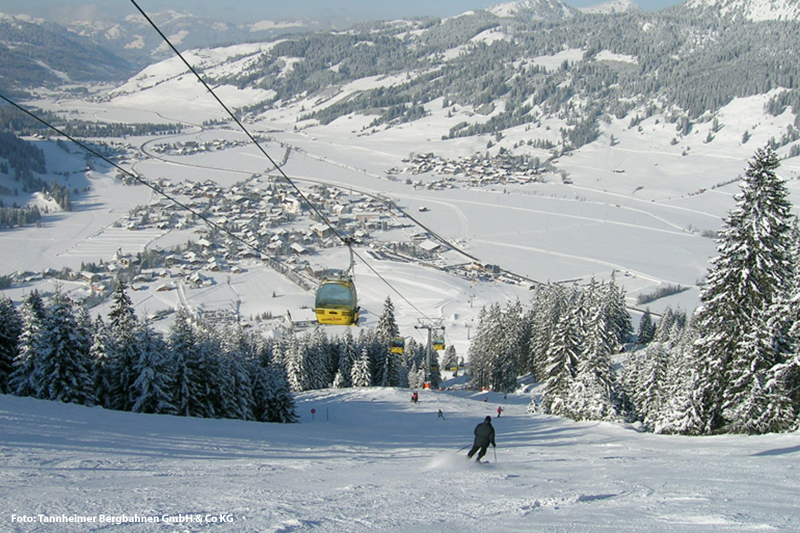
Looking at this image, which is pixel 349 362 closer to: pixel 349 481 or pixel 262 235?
pixel 349 481

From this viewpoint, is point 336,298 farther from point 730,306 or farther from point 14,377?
point 14,377

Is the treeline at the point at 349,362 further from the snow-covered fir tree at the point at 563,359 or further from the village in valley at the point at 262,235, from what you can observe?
the snow-covered fir tree at the point at 563,359

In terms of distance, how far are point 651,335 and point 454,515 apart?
43.4 metres

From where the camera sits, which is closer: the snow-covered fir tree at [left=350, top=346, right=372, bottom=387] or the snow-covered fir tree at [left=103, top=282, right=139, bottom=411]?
the snow-covered fir tree at [left=103, top=282, right=139, bottom=411]

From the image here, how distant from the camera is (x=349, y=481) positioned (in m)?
6.89

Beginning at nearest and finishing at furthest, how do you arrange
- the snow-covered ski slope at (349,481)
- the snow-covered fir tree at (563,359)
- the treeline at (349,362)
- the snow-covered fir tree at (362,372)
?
the snow-covered ski slope at (349,481)
the snow-covered fir tree at (563,359)
the snow-covered fir tree at (362,372)
the treeline at (349,362)

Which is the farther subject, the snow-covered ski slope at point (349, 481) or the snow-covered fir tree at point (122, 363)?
the snow-covered fir tree at point (122, 363)

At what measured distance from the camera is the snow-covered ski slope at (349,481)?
15.9 ft

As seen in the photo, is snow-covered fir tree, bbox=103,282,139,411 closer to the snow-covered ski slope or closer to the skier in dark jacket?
the snow-covered ski slope

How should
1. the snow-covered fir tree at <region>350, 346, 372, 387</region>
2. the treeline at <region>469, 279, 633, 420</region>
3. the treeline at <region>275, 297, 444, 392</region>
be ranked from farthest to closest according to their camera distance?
the treeline at <region>275, 297, 444, 392</region> → the snow-covered fir tree at <region>350, 346, 372, 387</region> → the treeline at <region>469, 279, 633, 420</region>

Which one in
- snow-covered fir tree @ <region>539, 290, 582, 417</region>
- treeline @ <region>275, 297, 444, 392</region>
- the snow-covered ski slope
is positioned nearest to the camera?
the snow-covered ski slope

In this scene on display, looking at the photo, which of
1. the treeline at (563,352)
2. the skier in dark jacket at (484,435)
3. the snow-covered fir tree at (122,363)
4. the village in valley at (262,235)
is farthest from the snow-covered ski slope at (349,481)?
the village in valley at (262,235)

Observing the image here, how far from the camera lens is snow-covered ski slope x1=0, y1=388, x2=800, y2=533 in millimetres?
4836

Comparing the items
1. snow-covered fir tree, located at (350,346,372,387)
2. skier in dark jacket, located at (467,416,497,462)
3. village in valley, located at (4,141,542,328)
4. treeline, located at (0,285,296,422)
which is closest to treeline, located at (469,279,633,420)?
snow-covered fir tree, located at (350,346,372,387)
